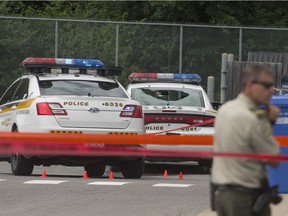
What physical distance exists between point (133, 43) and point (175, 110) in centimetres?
960

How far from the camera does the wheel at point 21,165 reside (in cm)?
1484

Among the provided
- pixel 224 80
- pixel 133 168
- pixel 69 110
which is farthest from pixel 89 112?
pixel 224 80

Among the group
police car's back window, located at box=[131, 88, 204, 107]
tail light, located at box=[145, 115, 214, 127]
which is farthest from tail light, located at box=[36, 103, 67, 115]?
police car's back window, located at box=[131, 88, 204, 107]

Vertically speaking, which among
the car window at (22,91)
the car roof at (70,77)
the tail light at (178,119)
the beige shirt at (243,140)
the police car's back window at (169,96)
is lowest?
the tail light at (178,119)

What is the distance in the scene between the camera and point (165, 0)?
3362 centimetres

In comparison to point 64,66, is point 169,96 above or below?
below

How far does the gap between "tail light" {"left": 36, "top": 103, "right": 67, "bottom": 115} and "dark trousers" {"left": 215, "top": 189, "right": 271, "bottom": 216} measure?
788 centimetres

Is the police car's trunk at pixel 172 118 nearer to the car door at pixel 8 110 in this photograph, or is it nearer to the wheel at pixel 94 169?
the wheel at pixel 94 169

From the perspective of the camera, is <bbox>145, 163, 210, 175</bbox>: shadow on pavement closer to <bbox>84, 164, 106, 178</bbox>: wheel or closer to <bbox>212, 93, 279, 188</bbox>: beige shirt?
<bbox>84, 164, 106, 178</bbox>: wheel

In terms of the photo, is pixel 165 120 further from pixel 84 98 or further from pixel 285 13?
pixel 285 13

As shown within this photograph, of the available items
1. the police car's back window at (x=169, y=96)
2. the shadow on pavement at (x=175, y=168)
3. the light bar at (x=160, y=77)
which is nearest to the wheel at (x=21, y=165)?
the police car's back window at (x=169, y=96)

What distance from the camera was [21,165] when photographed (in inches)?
586

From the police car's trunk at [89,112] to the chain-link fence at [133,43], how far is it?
10.5 m

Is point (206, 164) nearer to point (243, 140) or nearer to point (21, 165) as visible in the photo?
point (21, 165)
